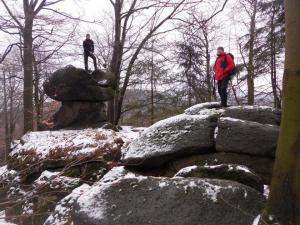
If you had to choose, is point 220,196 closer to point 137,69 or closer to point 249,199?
point 249,199

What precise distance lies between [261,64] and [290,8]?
1437 centimetres

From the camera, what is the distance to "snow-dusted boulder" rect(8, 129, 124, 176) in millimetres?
11352

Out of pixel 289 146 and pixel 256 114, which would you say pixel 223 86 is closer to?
pixel 256 114

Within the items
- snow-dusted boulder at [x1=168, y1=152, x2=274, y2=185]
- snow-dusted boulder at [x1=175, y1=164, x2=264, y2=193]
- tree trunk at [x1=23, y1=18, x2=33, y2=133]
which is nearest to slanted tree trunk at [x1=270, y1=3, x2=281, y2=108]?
snow-dusted boulder at [x1=168, y1=152, x2=274, y2=185]

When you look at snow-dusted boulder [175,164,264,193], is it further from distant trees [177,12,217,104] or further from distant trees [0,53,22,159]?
distant trees [177,12,217,104]

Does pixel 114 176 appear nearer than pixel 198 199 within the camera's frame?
No

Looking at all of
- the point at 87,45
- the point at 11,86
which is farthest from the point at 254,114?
the point at 11,86

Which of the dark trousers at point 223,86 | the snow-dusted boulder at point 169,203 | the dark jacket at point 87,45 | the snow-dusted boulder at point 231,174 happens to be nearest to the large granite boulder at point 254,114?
the dark trousers at point 223,86

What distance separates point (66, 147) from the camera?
1215 cm

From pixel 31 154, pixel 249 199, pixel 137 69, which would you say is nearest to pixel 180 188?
pixel 249 199

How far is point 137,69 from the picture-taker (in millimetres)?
21703

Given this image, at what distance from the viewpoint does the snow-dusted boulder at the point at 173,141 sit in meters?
8.59

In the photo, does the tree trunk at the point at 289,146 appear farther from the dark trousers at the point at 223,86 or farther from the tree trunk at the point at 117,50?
the tree trunk at the point at 117,50

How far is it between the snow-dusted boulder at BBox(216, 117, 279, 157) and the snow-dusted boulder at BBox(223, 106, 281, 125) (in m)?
0.83
